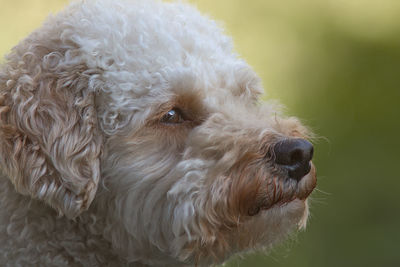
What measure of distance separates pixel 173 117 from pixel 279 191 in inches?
20.3

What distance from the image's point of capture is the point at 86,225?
288 centimetres

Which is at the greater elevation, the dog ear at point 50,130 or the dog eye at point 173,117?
the dog eye at point 173,117

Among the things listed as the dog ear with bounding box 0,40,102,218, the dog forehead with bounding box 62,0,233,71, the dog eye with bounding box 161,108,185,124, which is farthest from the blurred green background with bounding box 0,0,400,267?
the dog ear with bounding box 0,40,102,218

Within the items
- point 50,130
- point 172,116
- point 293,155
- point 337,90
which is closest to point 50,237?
point 50,130

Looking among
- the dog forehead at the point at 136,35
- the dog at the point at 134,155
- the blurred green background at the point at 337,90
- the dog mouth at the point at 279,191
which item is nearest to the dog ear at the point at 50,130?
the dog at the point at 134,155

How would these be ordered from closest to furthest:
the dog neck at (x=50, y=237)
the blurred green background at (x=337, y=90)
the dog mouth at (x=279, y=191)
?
the dog mouth at (x=279, y=191) → the dog neck at (x=50, y=237) → the blurred green background at (x=337, y=90)

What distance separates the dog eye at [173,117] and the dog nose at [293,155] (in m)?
0.42

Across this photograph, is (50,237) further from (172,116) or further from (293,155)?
(293,155)

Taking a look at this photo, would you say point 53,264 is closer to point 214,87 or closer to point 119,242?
point 119,242

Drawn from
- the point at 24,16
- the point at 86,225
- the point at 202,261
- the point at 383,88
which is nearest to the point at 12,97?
the point at 86,225

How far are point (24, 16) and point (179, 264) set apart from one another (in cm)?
382

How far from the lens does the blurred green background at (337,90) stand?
5.93 m

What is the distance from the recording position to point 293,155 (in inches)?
108

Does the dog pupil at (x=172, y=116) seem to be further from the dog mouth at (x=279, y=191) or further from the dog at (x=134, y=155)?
the dog mouth at (x=279, y=191)
